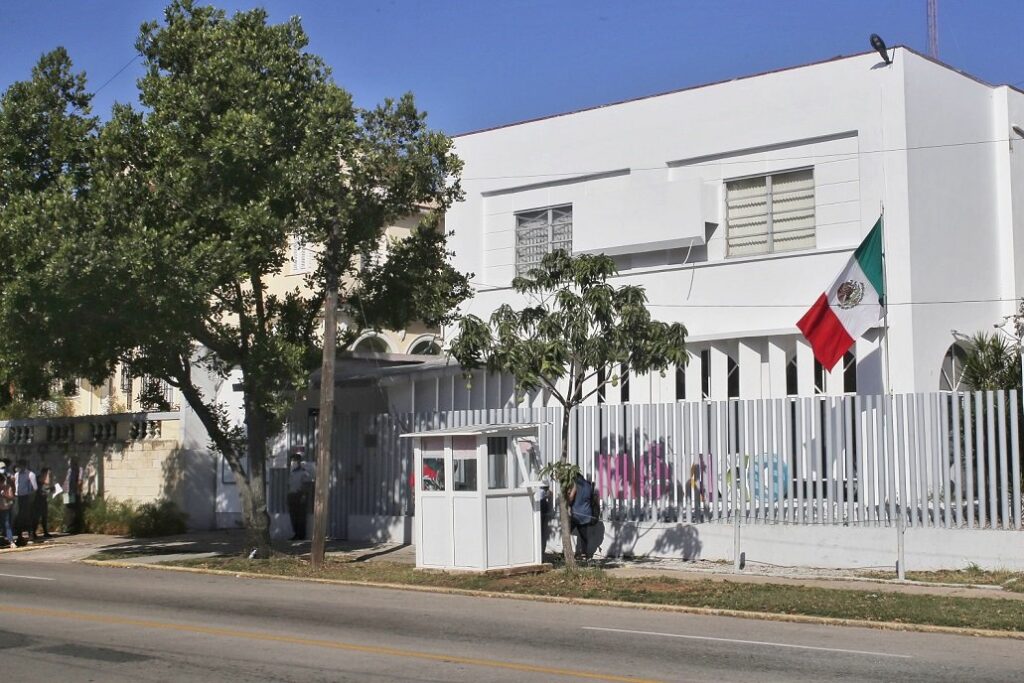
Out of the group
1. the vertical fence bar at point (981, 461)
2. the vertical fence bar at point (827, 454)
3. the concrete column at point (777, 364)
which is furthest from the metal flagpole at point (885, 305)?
the concrete column at point (777, 364)

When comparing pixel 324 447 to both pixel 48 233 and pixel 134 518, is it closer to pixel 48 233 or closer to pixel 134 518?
pixel 48 233

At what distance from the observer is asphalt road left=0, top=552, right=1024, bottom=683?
10.3 m

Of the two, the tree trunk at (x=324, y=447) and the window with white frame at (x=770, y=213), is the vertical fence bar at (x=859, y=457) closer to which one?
the window with white frame at (x=770, y=213)

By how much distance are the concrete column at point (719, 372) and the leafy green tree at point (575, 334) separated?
5.53m

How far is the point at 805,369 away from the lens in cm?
2248

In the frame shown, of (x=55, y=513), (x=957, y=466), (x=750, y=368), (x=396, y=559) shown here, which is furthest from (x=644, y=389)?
(x=55, y=513)

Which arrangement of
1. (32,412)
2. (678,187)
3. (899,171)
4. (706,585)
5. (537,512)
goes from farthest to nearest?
(32,412)
(678,187)
(899,171)
(537,512)
(706,585)

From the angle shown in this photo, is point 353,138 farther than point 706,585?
Yes

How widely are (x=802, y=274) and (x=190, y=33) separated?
1174cm

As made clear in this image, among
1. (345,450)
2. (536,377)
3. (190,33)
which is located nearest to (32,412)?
(345,450)

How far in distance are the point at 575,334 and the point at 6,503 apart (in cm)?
1458

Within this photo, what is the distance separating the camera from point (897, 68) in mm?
21984

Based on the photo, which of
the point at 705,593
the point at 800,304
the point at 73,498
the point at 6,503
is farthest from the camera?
the point at 73,498

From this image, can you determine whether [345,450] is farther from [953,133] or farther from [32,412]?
[32,412]
